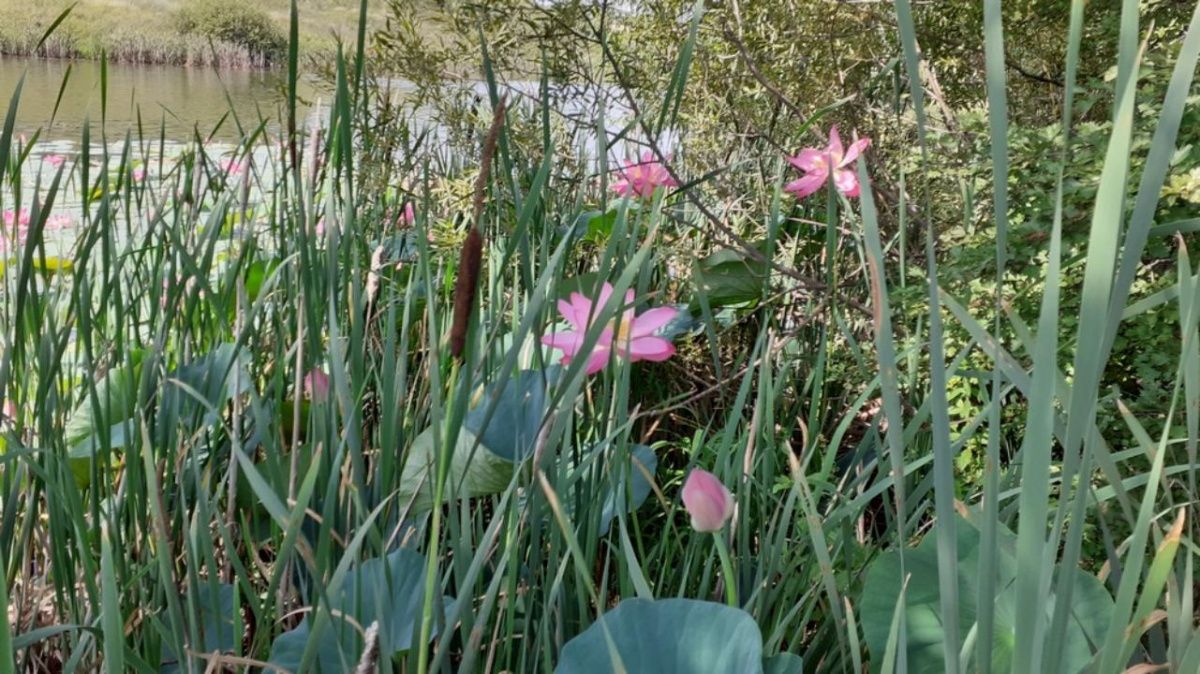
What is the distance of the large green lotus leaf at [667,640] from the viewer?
443 mm

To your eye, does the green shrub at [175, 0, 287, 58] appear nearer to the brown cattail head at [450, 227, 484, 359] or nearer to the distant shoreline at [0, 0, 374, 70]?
the distant shoreline at [0, 0, 374, 70]

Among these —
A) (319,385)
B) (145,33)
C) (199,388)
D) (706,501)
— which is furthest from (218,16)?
(706,501)

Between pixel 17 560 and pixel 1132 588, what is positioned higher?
pixel 1132 588

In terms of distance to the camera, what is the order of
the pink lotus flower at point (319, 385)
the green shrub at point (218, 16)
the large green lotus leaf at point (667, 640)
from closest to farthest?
the large green lotus leaf at point (667, 640)
the pink lotus flower at point (319, 385)
the green shrub at point (218, 16)

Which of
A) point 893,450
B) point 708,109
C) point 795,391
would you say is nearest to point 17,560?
point 893,450

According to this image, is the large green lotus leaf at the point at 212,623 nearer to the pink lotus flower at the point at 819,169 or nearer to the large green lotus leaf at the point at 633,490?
the large green lotus leaf at the point at 633,490

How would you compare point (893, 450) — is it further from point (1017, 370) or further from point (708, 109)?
point (708, 109)

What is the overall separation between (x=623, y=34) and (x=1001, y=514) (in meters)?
1.14

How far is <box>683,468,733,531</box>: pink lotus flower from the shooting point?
19.4 inches

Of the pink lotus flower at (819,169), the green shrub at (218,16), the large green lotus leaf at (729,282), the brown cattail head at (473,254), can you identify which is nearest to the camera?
the brown cattail head at (473,254)

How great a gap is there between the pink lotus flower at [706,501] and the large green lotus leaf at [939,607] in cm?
9

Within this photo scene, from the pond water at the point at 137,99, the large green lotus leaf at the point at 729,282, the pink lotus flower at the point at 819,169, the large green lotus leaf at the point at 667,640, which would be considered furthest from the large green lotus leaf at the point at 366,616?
the pond water at the point at 137,99

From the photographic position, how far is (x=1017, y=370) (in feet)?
1.11

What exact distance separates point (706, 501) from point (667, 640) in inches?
2.8
